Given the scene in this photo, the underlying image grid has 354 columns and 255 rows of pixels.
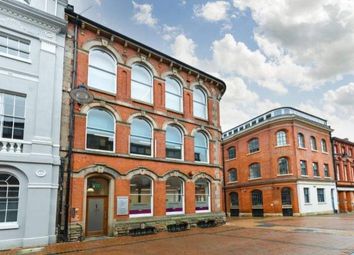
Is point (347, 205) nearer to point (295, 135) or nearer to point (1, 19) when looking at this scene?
point (295, 135)

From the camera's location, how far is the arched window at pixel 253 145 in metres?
33.9

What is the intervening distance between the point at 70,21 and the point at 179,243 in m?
12.4

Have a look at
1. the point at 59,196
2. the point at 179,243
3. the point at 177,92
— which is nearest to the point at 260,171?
the point at 177,92

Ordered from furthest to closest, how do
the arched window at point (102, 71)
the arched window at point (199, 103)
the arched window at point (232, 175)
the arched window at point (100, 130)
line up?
the arched window at point (232, 175), the arched window at point (199, 103), the arched window at point (102, 71), the arched window at point (100, 130)

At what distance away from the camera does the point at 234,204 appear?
35938 millimetres

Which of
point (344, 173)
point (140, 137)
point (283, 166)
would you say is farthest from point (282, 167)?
point (140, 137)

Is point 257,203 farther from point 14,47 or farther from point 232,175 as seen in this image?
point 14,47

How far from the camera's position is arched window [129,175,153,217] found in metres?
16.0

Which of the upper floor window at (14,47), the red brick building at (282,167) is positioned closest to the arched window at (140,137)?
the upper floor window at (14,47)

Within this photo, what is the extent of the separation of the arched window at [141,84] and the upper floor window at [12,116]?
249 inches

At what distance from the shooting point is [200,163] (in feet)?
65.2

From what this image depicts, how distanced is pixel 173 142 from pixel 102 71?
6.24 m

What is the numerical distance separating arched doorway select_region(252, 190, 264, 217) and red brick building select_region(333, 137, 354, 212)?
11068 millimetres

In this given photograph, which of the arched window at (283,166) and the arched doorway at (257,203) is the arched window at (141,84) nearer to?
the arched window at (283,166)
